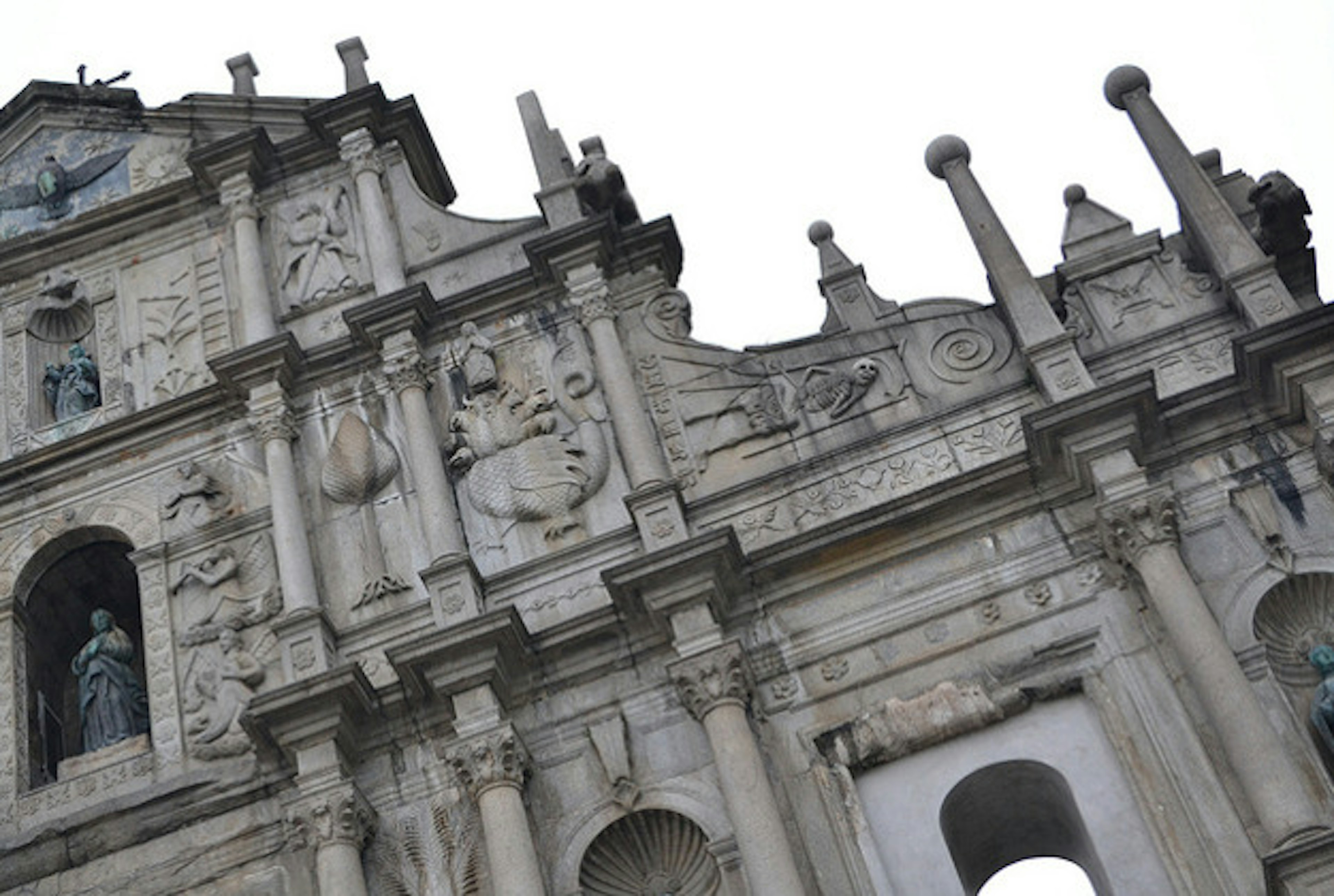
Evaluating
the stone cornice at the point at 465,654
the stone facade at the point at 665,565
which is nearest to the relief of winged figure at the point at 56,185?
the stone facade at the point at 665,565

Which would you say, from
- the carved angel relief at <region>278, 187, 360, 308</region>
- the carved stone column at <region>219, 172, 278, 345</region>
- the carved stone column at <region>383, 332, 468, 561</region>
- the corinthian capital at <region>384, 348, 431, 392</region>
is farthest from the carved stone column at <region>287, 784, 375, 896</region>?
the carved angel relief at <region>278, 187, 360, 308</region>

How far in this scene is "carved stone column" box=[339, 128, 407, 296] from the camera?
13492mm

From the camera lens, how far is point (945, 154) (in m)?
12.6

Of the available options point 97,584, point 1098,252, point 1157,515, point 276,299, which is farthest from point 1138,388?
point 97,584

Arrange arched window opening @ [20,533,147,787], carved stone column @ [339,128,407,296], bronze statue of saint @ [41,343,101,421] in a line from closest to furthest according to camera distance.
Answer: arched window opening @ [20,533,147,787] < carved stone column @ [339,128,407,296] < bronze statue of saint @ [41,343,101,421]

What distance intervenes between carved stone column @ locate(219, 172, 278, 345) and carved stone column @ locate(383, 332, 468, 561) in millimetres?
1129

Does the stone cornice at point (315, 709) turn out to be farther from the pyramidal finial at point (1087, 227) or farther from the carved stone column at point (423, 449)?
the pyramidal finial at point (1087, 227)

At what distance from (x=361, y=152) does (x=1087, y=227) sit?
5420 mm

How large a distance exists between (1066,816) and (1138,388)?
247 centimetres

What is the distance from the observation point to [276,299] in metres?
13.8

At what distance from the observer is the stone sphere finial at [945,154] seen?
1261 centimetres

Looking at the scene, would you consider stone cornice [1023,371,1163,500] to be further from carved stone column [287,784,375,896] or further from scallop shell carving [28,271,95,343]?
scallop shell carving [28,271,95,343]

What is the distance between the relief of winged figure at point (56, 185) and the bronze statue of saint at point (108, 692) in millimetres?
3866

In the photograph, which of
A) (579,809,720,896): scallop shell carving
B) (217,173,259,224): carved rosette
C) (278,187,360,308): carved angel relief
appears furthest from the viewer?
(217,173,259,224): carved rosette
